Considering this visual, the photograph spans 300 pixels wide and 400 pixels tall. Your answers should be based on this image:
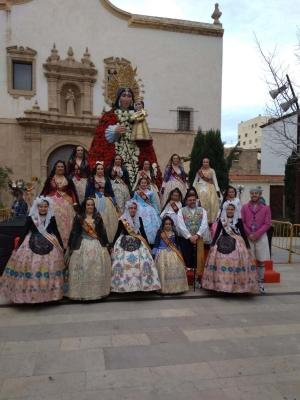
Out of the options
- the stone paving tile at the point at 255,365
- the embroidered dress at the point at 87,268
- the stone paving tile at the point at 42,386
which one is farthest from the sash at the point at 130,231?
the stone paving tile at the point at 42,386

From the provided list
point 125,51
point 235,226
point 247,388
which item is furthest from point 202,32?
point 247,388

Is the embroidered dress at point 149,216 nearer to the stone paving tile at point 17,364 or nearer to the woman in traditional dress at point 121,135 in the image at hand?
the woman in traditional dress at point 121,135

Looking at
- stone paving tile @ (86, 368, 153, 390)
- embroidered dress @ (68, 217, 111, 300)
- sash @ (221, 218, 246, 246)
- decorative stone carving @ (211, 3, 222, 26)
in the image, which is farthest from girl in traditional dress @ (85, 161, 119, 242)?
decorative stone carving @ (211, 3, 222, 26)

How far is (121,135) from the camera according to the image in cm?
757

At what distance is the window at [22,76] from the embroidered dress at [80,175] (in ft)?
41.4

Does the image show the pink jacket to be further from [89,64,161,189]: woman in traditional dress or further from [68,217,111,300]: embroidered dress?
[68,217,111,300]: embroidered dress

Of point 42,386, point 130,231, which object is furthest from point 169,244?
point 42,386

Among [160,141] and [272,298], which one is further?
[160,141]

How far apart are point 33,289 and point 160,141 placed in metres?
15.4

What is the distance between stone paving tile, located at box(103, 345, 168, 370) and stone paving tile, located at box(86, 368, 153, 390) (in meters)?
0.09

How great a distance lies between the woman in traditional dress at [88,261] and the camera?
16.4 ft

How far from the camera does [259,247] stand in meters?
5.86

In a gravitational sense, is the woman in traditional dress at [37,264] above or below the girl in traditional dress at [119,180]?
below

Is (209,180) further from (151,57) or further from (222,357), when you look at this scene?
(151,57)
